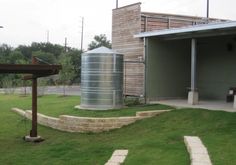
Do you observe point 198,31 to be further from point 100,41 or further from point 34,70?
point 100,41

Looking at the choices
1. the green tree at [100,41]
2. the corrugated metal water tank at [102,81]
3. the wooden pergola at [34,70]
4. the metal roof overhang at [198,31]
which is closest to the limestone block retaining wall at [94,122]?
the wooden pergola at [34,70]

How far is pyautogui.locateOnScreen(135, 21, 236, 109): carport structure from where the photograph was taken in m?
17.0

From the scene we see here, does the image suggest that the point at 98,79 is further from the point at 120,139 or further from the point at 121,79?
the point at 120,139

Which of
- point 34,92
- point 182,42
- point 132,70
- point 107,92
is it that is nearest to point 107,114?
point 107,92

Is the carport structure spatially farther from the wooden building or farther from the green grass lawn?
the green grass lawn

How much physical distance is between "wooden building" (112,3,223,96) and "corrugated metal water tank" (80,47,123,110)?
1593 millimetres

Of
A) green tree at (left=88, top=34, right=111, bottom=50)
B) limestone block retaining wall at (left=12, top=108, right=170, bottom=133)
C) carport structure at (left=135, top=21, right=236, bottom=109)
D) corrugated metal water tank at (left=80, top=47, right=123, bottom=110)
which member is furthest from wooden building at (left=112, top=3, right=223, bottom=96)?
green tree at (left=88, top=34, right=111, bottom=50)

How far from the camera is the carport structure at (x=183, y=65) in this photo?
55.8ft

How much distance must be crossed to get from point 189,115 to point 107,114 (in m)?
2.92

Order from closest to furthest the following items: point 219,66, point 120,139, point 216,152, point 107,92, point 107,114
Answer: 1. point 216,152
2. point 120,139
3. point 107,114
4. point 107,92
5. point 219,66

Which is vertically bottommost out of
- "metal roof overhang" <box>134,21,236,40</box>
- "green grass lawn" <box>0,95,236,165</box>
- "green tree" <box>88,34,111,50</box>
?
"green grass lawn" <box>0,95,236,165</box>

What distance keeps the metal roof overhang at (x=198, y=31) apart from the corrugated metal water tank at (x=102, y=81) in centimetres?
196

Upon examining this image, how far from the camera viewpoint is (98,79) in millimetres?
15523

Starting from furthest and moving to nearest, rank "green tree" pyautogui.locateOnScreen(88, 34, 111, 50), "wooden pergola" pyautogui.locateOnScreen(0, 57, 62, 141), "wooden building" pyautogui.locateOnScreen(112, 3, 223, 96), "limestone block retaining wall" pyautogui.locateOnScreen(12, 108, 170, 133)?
"green tree" pyautogui.locateOnScreen(88, 34, 111, 50) < "wooden building" pyautogui.locateOnScreen(112, 3, 223, 96) < "limestone block retaining wall" pyautogui.locateOnScreen(12, 108, 170, 133) < "wooden pergola" pyautogui.locateOnScreen(0, 57, 62, 141)
